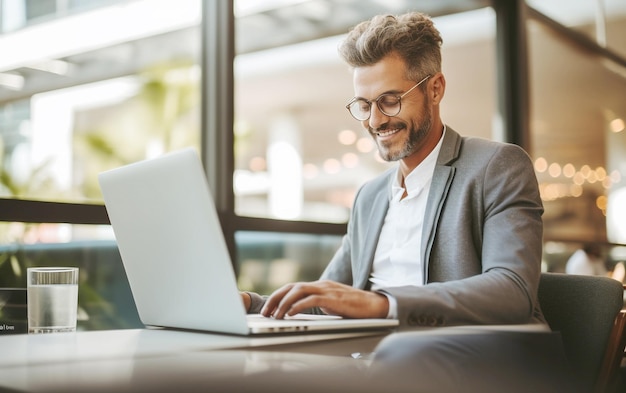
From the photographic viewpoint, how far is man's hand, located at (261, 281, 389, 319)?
3.85ft

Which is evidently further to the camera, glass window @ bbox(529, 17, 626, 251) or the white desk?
glass window @ bbox(529, 17, 626, 251)

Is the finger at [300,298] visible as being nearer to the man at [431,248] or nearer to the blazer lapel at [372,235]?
the man at [431,248]

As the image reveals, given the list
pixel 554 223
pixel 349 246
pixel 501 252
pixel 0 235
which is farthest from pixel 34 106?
pixel 554 223

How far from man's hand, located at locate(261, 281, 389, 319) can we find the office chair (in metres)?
0.50

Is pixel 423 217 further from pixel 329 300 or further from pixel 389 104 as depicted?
pixel 329 300

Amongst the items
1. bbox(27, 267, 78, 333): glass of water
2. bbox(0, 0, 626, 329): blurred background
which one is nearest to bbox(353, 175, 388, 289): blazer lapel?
bbox(27, 267, 78, 333): glass of water

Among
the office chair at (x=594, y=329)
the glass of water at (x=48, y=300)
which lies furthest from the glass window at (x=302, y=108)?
the office chair at (x=594, y=329)

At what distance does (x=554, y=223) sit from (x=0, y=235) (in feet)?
12.6

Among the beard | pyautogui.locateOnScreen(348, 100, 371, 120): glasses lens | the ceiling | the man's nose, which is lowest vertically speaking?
the beard

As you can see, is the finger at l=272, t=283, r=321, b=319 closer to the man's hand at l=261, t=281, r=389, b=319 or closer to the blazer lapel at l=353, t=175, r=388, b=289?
the man's hand at l=261, t=281, r=389, b=319

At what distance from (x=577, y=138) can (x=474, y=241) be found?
418 cm

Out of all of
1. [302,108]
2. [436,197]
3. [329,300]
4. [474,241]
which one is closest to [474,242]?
[474,241]

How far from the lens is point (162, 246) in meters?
1.26

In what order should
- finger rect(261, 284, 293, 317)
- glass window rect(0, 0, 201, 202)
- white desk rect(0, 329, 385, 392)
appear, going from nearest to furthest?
1. white desk rect(0, 329, 385, 392)
2. finger rect(261, 284, 293, 317)
3. glass window rect(0, 0, 201, 202)
